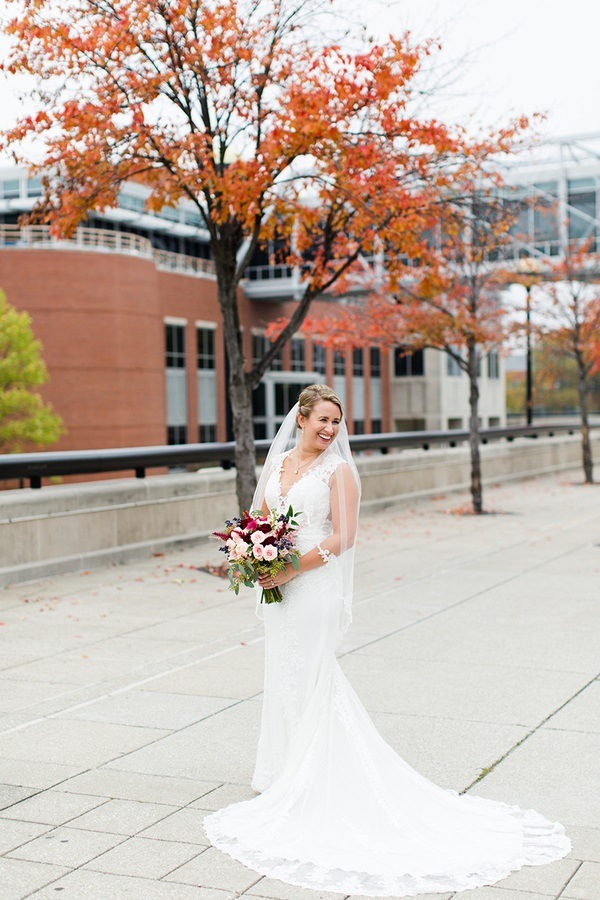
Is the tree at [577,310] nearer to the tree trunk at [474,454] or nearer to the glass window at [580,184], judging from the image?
the tree trunk at [474,454]

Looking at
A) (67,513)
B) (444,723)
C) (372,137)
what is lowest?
(444,723)

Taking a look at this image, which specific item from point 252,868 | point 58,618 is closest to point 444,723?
point 252,868

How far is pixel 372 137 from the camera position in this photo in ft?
42.7

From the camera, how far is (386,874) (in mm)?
4578

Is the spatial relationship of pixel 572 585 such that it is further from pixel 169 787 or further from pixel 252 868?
pixel 252 868

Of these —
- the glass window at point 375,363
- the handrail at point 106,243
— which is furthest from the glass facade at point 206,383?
the glass window at point 375,363

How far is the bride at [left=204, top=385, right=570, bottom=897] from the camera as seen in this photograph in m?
4.67

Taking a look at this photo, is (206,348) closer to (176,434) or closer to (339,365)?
(176,434)

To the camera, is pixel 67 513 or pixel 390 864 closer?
pixel 390 864

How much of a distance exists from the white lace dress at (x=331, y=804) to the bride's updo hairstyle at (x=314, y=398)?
264 millimetres

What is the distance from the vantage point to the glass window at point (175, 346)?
187 ft

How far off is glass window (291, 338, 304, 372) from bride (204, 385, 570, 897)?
59.2m

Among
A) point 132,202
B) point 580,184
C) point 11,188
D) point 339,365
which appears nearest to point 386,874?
point 580,184

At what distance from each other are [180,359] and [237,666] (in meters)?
50.1
